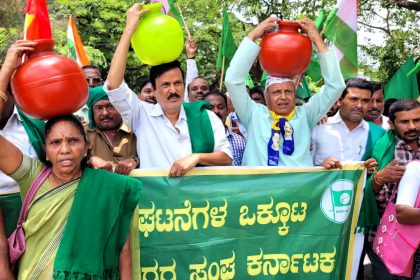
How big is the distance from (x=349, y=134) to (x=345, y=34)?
4.77ft

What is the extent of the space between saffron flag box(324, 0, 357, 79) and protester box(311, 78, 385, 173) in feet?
3.58

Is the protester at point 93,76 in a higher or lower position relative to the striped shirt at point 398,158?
higher

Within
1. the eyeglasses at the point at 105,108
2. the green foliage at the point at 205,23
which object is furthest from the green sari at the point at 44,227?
the green foliage at the point at 205,23

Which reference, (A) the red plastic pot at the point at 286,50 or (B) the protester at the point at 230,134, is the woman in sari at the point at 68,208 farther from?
(B) the protester at the point at 230,134

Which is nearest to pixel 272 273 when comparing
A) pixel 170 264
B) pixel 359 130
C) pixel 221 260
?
pixel 221 260

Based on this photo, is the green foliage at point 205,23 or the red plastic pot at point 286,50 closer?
the red plastic pot at point 286,50

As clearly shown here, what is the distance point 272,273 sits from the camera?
350cm

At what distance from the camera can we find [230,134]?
4.52 m

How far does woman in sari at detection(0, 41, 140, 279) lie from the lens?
2520mm

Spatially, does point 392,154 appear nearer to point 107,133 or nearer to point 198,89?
point 107,133

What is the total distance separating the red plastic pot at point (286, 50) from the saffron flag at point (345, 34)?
1.73 meters

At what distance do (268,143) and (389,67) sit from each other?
57.2ft

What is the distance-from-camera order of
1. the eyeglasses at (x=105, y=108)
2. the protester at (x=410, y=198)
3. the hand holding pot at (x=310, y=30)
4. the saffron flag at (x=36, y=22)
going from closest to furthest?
the saffron flag at (x=36, y=22)
the protester at (x=410, y=198)
the hand holding pot at (x=310, y=30)
the eyeglasses at (x=105, y=108)

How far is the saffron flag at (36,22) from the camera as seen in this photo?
2.72 metres
